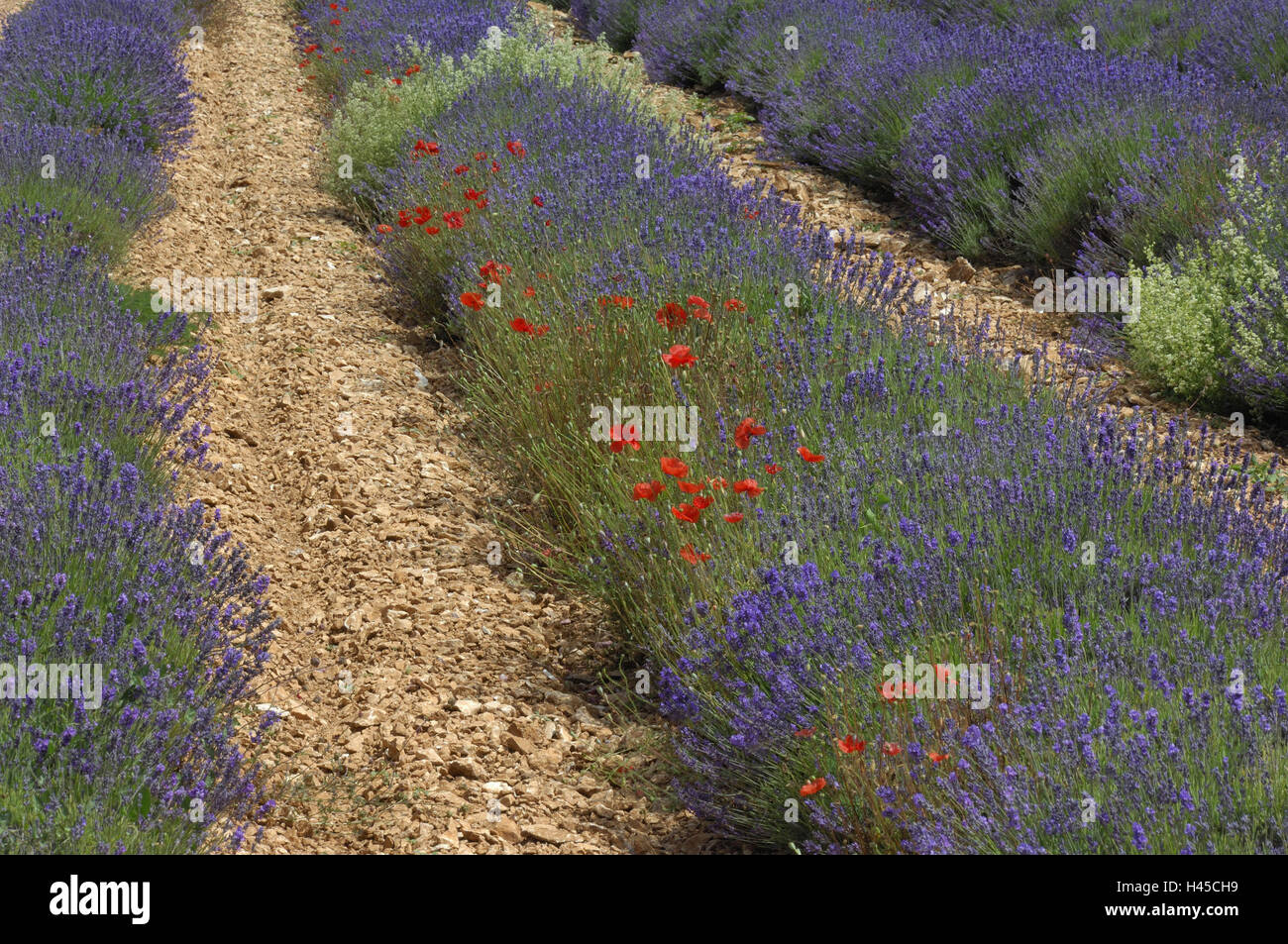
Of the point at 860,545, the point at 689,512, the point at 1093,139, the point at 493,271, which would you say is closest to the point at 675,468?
the point at 689,512

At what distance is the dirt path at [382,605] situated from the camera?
3037 mm

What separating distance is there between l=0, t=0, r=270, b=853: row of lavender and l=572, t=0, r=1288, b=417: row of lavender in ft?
13.3

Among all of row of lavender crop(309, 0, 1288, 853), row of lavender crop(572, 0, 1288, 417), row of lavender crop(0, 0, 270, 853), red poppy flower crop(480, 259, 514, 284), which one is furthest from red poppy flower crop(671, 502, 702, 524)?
row of lavender crop(572, 0, 1288, 417)

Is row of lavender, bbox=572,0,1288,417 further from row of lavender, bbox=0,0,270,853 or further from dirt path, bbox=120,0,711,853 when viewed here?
row of lavender, bbox=0,0,270,853

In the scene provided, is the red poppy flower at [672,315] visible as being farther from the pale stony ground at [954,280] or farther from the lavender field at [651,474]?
the pale stony ground at [954,280]

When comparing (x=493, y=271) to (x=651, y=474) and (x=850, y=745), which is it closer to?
(x=651, y=474)

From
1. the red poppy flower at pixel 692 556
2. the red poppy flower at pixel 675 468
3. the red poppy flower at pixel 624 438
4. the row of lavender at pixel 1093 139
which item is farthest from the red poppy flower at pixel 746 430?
the row of lavender at pixel 1093 139

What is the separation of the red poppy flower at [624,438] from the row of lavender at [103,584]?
1.12m

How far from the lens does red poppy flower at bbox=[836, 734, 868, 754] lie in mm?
2248

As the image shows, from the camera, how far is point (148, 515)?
325cm

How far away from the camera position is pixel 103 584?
288 centimetres
